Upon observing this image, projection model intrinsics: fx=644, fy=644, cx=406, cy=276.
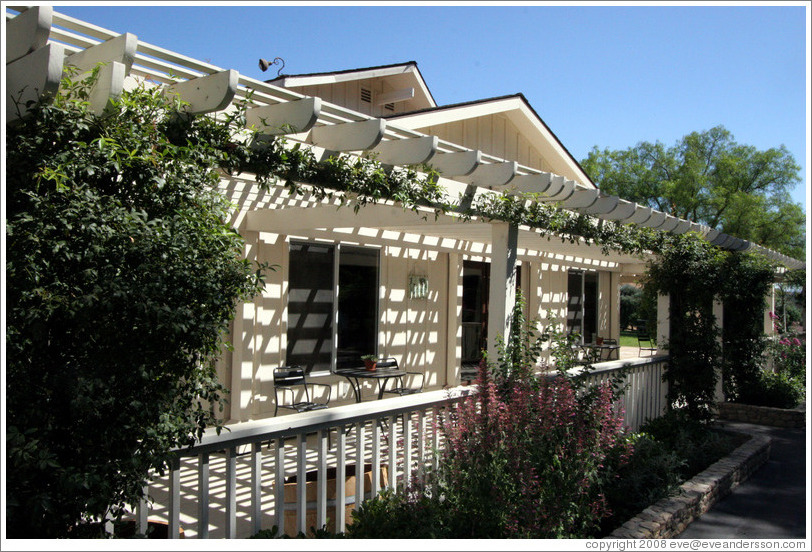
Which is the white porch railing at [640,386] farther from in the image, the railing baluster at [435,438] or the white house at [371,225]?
the railing baluster at [435,438]

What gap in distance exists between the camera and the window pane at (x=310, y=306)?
8258 mm

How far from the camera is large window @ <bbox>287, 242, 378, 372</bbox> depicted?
8312 mm

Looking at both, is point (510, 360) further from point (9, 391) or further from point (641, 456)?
point (9, 391)

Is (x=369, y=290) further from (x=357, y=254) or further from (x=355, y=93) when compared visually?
(x=355, y=93)

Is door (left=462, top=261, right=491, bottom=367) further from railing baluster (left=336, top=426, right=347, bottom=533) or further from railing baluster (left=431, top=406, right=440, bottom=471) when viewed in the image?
railing baluster (left=336, top=426, right=347, bottom=533)

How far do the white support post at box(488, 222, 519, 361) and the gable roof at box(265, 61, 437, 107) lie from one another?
14.7 ft

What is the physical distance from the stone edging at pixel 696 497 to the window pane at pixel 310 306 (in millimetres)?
4819

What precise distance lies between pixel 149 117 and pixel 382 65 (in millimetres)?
7656

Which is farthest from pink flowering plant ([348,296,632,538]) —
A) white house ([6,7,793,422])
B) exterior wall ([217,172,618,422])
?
white house ([6,7,793,422])

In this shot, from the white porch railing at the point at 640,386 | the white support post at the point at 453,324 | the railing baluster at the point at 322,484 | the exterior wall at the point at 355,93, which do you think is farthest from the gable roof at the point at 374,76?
the railing baluster at the point at 322,484

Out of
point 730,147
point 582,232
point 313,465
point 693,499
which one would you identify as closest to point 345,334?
point 313,465

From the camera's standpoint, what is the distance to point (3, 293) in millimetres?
2492

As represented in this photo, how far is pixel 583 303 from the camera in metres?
15.0

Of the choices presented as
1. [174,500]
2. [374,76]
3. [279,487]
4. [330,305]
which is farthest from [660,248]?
[174,500]
